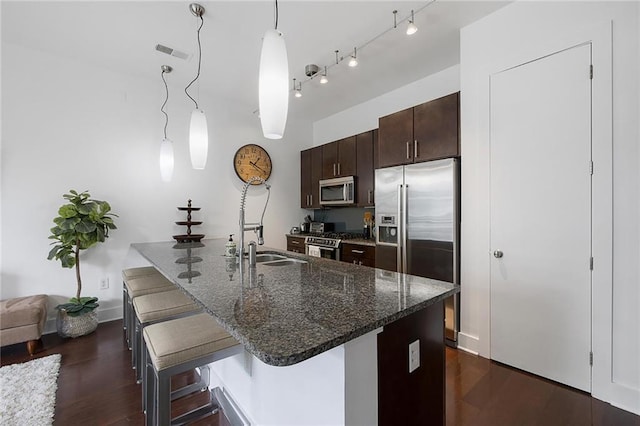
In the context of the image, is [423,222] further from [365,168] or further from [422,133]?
[365,168]

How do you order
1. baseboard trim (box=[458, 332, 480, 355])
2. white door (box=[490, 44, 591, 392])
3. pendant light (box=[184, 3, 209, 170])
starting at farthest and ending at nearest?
baseboard trim (box=[458, 332, 480, 355]) → pendant light (box=[184, 3, 209, 170]) → white door (box=[490, 44, 591, 392])

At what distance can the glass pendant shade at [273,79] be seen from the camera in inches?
47.8

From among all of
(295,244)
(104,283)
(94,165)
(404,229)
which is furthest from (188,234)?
(404,229)

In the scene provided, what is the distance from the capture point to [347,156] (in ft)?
13.0

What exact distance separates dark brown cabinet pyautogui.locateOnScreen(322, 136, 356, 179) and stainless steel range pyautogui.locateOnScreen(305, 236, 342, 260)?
0.99m

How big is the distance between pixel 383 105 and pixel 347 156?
0.88 m

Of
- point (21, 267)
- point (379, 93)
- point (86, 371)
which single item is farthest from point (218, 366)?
point (379, 93)

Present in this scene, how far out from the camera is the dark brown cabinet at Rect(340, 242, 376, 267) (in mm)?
3324

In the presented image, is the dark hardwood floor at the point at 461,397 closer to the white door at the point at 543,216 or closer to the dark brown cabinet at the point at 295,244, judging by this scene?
the white door at the point at 543,216

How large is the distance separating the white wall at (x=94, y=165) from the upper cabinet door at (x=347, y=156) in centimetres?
159

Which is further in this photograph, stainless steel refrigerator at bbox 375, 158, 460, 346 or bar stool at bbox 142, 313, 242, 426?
stainless steel refrigerator at bbox 375, 158, 460, 346

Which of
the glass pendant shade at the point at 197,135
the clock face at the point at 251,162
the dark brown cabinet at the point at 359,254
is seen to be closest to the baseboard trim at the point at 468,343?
the dark brown cabinet at the point at 359,254

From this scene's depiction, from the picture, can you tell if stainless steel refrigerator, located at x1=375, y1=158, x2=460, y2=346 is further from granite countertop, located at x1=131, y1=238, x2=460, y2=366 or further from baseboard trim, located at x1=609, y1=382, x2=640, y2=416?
granite countertop, located at x1=131, y1=238, x2=460, y2=366

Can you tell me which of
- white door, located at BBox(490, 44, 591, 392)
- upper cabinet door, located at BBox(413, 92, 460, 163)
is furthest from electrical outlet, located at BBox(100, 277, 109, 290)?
white door, located at BBox(490, 44, 591, 392)
